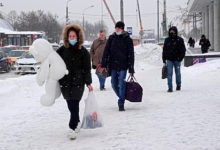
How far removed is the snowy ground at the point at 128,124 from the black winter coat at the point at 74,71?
0.70m

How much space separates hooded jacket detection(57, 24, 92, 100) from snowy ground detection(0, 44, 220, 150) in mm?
719

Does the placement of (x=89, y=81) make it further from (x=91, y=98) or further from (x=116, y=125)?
(x=116, y=125)

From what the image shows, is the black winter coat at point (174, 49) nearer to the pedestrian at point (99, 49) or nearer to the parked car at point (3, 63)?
the pedestrian at point (99, 49)

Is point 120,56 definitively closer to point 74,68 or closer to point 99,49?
point 74,68

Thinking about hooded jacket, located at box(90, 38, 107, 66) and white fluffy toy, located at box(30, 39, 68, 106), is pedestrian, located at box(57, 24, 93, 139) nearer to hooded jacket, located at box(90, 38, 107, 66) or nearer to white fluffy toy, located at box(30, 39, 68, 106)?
white fluffy toy, located at box(30, 39, 68, 106)

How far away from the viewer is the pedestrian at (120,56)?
7.39 m

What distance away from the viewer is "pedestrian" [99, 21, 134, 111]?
739 centimetres

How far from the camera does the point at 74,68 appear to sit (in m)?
5.21

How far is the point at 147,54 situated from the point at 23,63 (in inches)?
563

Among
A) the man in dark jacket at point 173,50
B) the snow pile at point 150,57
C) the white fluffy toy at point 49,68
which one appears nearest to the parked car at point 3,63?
the snow pile at point 150,57

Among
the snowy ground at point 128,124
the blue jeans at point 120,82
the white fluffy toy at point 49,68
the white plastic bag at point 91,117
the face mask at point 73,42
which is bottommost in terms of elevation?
the snowy ground at point 128,124

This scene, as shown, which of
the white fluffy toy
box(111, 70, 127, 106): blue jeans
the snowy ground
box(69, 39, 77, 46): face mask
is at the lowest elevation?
the snowy ground

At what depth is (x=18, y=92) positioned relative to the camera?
1103 cm

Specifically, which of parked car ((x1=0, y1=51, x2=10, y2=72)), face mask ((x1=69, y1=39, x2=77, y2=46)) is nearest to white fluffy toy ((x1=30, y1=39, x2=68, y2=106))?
face mask ((x1=69, y1=39, x2=77, y2=46))
